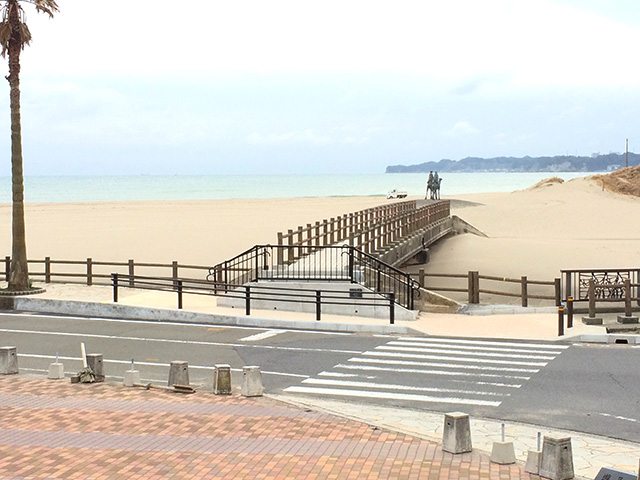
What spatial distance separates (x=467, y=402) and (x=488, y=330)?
27.0 feet

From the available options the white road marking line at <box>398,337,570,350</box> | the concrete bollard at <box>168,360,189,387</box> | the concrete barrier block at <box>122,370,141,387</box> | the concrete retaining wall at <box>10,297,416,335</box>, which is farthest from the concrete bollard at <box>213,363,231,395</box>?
the concrete retaining wall at <box>10,297,416,335</box>

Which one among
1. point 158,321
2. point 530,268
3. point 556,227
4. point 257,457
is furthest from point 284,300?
point 556,227

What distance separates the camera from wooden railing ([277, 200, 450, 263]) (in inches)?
1153

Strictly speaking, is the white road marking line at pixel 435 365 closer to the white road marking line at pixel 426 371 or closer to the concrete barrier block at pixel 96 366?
the white road marking line at pixel 426 371

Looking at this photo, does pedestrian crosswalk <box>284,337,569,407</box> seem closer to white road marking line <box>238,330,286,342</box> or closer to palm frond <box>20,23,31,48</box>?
white road marking line <box>238,330,286,342</box>

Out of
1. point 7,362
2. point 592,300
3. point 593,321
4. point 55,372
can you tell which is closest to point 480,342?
point 593,321

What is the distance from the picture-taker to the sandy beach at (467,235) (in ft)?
153

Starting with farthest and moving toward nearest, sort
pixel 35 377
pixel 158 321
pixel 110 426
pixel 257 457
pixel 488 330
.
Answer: pixel 158 321 < pixel 488 330 < pixel 35 377 < pixel 110 426 < pixel 257 457

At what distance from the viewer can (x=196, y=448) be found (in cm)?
1074

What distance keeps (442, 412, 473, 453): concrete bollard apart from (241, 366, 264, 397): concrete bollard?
14.0 feet

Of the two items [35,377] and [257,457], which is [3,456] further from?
[35,377]

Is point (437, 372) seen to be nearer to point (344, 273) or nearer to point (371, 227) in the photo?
point (344, 273)

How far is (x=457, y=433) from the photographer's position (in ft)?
34.6

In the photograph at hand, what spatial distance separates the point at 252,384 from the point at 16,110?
18.4 meters
